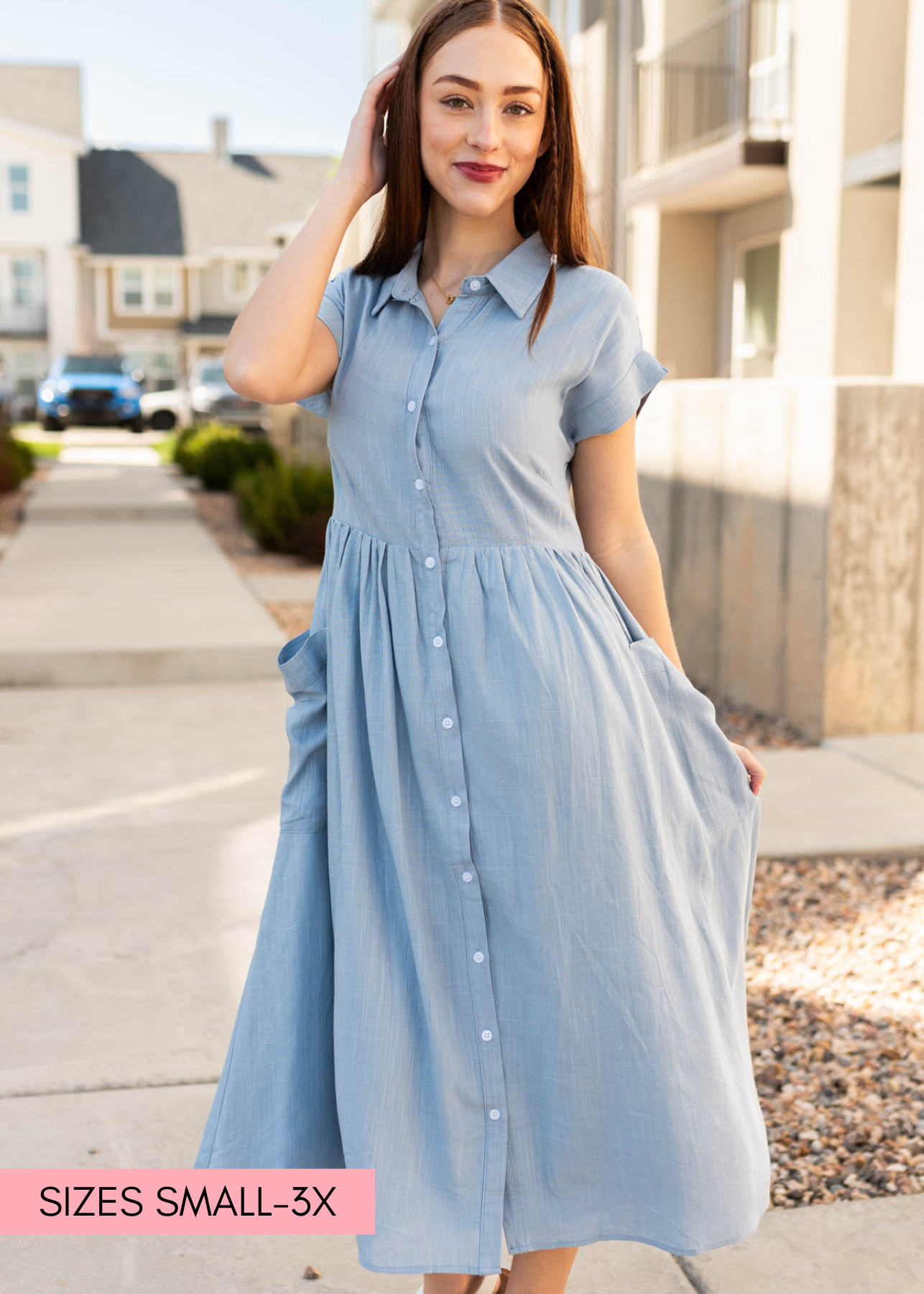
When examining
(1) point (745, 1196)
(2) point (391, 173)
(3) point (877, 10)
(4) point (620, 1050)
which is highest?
(3) point (877, 10)

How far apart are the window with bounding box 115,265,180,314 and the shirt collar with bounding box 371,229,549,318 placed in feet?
139

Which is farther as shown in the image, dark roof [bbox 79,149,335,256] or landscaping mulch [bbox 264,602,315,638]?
dark roof [bbox 79,149,335,256]

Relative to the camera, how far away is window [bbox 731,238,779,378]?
39.1 feet

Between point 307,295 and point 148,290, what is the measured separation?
42.6 m

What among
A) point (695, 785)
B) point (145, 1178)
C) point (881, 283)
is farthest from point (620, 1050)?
point (881, 283)

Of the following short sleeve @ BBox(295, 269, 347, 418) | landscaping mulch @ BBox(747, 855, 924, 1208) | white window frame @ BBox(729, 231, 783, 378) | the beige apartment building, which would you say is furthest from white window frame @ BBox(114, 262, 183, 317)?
short sleeve @ BBox(295, 269, 347, 418)

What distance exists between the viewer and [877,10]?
969 cm

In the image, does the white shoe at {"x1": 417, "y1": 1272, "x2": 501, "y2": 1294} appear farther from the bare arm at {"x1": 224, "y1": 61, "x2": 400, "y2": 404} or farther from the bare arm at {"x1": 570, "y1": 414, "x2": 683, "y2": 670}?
the bare arm at {"x1": 224, "y1": 61, "x2": 400, "y2": 404}

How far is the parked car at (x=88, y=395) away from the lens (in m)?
30.2

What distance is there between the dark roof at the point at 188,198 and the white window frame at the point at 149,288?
50 centimetres

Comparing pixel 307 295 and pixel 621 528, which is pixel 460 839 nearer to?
pixel 621 528

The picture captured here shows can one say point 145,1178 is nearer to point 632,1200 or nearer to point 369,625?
point 632,1200

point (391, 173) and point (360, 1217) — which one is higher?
point (391, 173)

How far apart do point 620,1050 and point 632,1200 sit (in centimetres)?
21
